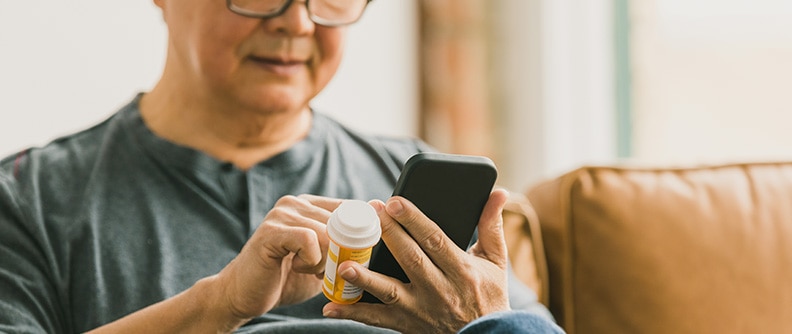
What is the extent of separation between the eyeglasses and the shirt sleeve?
14.6 inches

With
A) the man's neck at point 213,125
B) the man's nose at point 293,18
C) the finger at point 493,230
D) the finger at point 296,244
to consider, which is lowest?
the finger at point 493,230

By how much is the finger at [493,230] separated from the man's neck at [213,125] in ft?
1.19

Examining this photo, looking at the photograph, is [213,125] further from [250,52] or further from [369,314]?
[369,314]

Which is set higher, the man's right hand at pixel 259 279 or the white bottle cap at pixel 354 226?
the white bottle cap at pixel 354 226

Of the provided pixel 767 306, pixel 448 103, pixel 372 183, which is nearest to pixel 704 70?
pixel 448 103

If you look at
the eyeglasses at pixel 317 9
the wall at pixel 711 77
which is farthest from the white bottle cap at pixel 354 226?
the wall at pixel 711 77

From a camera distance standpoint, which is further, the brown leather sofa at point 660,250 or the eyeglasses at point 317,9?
the brown leather sofa at point 660,250

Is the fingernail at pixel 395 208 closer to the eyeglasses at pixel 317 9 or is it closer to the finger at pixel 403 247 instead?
the finger at pixel 403 247

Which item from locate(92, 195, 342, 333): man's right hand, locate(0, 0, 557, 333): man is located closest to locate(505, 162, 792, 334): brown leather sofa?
locate(0, 0, 557, 333): man

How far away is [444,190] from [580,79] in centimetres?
170

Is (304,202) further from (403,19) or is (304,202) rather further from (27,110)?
(403,19)

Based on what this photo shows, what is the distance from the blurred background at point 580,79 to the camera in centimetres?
245

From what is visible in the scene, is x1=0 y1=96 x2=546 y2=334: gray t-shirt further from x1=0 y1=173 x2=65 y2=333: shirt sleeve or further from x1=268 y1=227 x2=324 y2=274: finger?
x1=268 y1=227 x2=324 y2=274: finger

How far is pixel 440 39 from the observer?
2.56 metres
